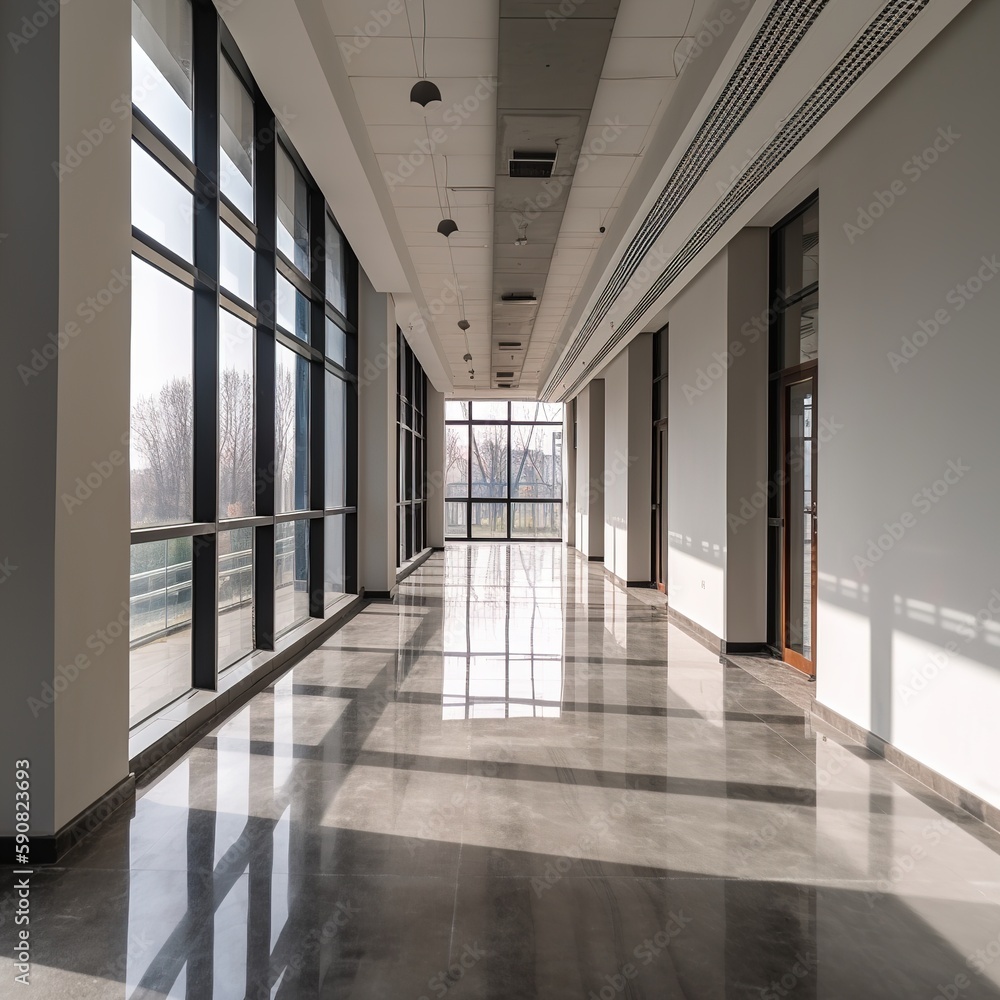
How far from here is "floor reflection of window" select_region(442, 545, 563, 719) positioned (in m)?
5.41

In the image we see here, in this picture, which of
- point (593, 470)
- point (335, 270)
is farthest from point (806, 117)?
point (593, 470)

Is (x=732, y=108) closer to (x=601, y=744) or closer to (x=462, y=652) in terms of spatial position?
(x=601, y=744)

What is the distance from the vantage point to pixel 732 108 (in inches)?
177

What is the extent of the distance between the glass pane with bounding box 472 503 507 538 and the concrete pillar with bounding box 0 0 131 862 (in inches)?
827

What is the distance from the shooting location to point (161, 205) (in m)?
4.40

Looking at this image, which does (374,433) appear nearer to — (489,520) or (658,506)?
(658,506)

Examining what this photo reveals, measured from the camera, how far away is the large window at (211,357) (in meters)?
4.30

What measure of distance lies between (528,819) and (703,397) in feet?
18.6

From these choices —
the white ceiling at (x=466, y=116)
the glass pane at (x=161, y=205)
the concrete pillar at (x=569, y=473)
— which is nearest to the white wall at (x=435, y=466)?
the concrete pillar at (x=569, y=473)

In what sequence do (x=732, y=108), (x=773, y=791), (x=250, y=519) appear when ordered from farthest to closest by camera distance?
(x=250, y=519) < (x=732, y=108) < (x=773, y=791)

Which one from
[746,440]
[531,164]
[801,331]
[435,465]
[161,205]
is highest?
[531,164]

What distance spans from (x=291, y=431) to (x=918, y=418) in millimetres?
5421

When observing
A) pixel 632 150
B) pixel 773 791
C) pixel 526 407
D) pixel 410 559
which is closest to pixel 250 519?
pixel 773 791

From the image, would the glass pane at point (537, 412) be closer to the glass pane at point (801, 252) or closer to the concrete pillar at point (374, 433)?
the concrete pillar at point (374, 433)
